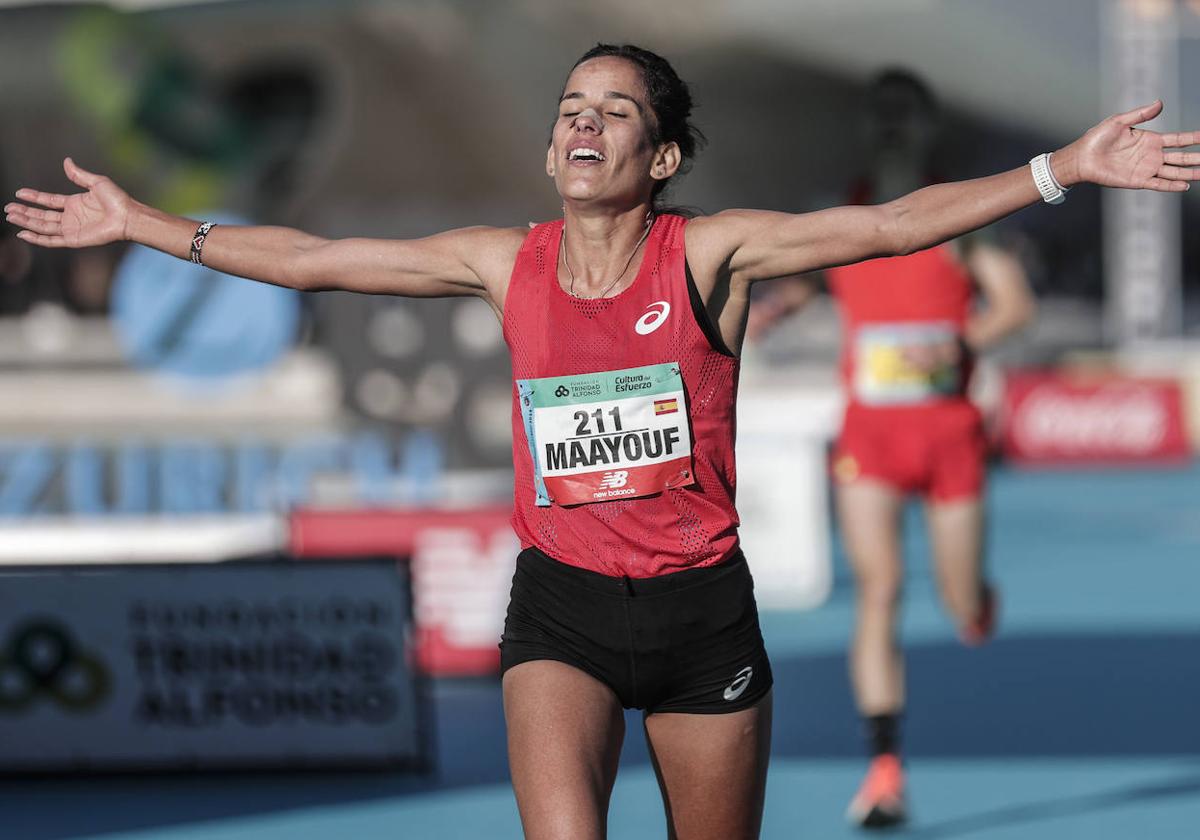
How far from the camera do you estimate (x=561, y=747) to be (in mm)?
3760

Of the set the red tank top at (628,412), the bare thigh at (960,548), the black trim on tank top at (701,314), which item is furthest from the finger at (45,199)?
the bare thigh at (960,548)

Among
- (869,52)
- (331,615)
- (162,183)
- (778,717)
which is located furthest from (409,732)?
(869,52)

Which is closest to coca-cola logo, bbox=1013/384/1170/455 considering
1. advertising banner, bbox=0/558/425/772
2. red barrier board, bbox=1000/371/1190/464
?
red barrier board, bbox=1000/371/1190/464

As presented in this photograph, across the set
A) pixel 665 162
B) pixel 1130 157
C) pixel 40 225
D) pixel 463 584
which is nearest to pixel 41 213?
pixel 40 225

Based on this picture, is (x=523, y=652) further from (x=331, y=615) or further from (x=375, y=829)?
(x=331, y=615)

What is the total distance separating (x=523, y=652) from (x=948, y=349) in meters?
3.45

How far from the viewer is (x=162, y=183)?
34.8m

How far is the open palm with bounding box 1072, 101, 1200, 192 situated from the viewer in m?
3.61

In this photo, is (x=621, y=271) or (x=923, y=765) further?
(x=923, y=765)

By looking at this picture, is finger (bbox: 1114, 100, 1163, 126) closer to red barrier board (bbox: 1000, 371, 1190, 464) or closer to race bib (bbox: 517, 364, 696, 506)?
race bib (bbox: 517, 364, 696, 506)

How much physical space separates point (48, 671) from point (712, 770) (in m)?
4.56

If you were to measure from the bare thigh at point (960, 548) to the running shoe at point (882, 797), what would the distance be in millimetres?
787

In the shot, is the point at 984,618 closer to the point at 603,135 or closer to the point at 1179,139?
the point at 1179,139

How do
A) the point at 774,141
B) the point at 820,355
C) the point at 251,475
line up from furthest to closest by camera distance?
the point at 774,141
the point at 820,355
the point at 251,475
